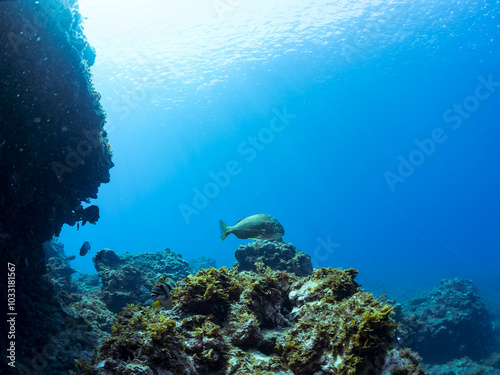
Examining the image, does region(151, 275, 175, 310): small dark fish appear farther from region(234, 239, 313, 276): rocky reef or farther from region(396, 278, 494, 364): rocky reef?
region(396, 278, 494, 364): rocky reef

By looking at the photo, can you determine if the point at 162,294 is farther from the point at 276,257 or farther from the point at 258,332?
the point at 276,257

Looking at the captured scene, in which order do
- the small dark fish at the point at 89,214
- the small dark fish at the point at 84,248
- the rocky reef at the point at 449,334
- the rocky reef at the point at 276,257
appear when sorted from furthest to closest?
the rocky reef at the point at 449,334
the small dark fish at the point at 84,248
the rocky reef at the point at 276,257
the small dark fish at the point at 89,214

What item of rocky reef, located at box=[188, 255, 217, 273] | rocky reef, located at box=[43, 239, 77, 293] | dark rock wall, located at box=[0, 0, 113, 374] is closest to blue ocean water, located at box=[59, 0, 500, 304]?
rocky reef, located at box=[43, 239, 77, 293]

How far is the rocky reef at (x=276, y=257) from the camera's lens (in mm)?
8781

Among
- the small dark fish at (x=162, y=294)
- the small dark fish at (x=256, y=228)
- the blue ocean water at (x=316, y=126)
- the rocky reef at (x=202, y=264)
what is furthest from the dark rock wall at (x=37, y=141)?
the blue ocean water at (x=316, y=126)

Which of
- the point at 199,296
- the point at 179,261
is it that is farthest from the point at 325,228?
the point at 199,296

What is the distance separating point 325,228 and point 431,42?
11823 cm

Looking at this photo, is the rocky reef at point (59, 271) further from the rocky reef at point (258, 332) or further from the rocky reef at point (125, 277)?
the rocky reef at point (258, 332)

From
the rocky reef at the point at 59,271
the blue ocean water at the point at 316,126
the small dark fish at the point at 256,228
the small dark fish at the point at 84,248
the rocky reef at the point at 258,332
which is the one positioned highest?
the blue ocean water at the point at 316,126

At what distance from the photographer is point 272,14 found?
88.4 feet

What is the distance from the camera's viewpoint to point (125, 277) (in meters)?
9.69

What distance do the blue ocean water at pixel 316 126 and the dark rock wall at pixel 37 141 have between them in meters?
24.3

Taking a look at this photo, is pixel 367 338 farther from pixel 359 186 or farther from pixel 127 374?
pixel 359 186

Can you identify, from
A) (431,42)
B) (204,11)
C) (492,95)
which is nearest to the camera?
(204,11)
